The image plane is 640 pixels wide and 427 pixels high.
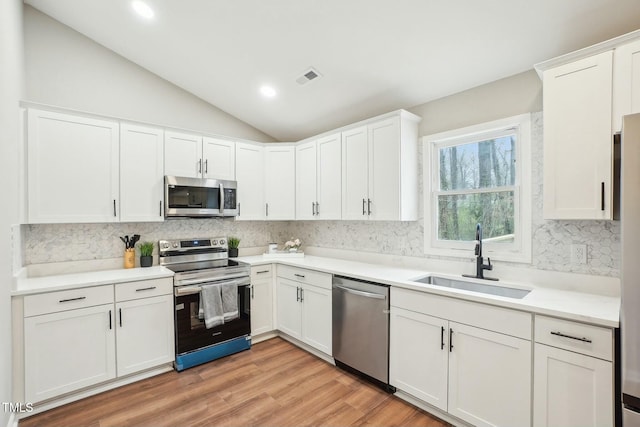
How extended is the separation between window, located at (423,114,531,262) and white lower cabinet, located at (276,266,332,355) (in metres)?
1.13

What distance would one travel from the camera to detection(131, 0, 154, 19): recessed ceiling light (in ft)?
8.32

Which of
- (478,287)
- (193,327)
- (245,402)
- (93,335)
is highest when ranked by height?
(478,287)

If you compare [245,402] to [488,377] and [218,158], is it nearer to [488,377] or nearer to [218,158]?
[488,377]

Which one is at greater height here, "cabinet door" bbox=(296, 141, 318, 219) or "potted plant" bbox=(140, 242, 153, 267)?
Result: "cabinet door" bbox=(296, 141, 318, 219)

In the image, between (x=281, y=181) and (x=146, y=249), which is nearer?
(x=146, y=249)

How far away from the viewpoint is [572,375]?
1620mm

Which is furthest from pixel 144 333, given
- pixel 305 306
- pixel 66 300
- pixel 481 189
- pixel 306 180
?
pixel 481 189

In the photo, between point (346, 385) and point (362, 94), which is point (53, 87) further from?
point (346, 385)

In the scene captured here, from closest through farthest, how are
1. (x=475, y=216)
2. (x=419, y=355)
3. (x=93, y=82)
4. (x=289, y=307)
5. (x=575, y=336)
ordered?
(x=575, y=336)
(x=419, y=355)
(x=475, y=216)
(x=93, y=82)
(x=289, y=307)

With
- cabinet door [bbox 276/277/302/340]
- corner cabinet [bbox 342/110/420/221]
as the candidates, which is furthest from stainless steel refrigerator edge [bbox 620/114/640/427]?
cabinet door [bbox 276/277/302/340]

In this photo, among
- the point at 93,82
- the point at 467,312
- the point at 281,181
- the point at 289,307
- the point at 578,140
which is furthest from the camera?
the point at 281,181

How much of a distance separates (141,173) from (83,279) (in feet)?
3.53

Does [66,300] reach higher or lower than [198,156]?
lower

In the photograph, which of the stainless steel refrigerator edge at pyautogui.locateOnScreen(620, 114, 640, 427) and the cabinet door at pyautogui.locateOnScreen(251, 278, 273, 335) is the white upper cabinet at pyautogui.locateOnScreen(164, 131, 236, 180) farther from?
the stainless steel refrigerator edge at pyautogui.locateOnScreen(620, 114, 640, 427)
